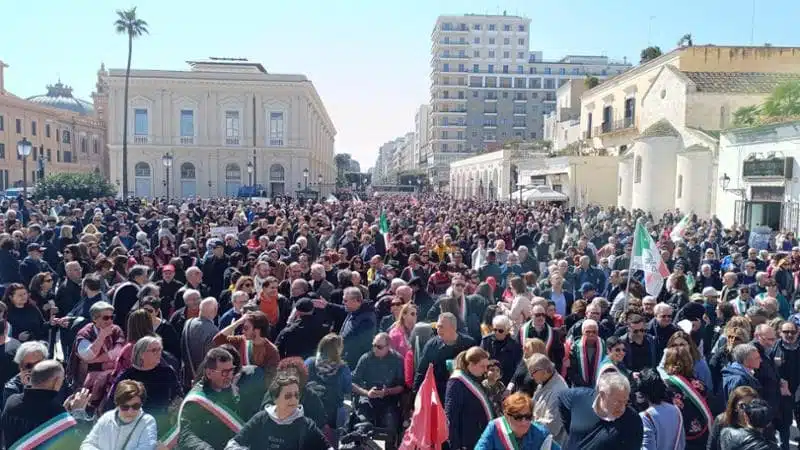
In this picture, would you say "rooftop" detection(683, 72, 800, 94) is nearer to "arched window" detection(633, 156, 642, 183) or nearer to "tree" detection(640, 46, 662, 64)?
"arched window" detection(633, 156, 642, 183)

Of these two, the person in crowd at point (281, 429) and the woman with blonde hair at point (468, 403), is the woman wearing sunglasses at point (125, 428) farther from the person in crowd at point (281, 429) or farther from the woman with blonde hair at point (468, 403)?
the woman with blonde hair at point (468, 403)

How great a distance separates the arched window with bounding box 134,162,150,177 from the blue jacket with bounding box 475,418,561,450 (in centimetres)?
5790

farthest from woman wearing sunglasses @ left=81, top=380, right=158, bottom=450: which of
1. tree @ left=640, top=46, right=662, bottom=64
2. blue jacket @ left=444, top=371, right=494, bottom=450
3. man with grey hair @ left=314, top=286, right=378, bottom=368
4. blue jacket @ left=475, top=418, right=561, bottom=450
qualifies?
tree @ left=640, top=46, right=662, bottom=64

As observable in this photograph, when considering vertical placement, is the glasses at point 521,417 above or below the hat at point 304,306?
below

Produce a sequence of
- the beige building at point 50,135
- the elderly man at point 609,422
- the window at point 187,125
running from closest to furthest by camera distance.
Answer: the elderly man at point 609,422, the window at point 187,125, the beige building at point 50,135

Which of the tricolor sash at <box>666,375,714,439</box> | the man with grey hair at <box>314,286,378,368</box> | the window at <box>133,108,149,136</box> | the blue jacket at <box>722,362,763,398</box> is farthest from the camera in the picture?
the window at <box>133,108,149,136</box>

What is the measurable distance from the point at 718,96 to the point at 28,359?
3266 centimetres

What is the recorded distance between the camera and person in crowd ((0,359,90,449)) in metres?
4.21

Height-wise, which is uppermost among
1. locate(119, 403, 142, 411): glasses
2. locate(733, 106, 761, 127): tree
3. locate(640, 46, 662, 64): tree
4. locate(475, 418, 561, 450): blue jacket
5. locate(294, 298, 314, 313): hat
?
locate(640, 46, 662, 64): tree

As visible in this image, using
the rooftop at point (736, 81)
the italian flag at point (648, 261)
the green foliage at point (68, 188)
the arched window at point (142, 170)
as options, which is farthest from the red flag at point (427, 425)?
the arched window at point (142, 170)

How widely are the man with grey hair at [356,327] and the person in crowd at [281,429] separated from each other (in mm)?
2829

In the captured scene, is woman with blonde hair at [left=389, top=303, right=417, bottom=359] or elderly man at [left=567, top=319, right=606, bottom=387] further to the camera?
woman with blonde hair at [left=389, top=303, right=417, bottom=359]

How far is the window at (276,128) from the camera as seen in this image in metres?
57.7

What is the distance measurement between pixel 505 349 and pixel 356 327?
1645 mm
